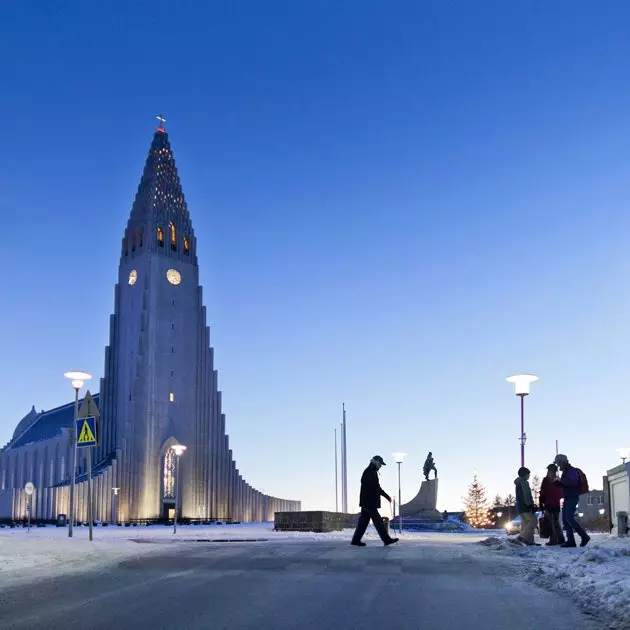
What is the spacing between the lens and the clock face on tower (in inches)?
3139

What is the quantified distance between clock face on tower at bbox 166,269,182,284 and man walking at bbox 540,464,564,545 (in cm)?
6549

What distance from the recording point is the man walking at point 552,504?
55.0ft

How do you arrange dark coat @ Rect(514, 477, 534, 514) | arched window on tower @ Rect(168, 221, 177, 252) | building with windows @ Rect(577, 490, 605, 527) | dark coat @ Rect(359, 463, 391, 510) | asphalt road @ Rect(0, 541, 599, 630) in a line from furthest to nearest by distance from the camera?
1. building with windows @ Rect(577, 490, 605, 527)
2. arched window on tower @ Rect(168, 221, 177, 252)
3. dark coat @ Rect(514, 477, 534, 514)
4. dark coat @ Rect(359, 463, 391, 510)
5. asphalt road @ Rect(0, 541, 599, 630)

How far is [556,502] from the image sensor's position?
17062 mm

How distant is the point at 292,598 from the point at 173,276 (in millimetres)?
73328

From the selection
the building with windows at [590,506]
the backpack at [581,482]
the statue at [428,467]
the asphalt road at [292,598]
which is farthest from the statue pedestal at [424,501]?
the asphalt road at [292,598]

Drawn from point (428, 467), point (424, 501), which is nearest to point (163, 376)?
point (428, 467)

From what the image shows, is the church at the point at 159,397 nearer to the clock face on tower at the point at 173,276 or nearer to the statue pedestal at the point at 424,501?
the clock face on tower at the point at 173,276

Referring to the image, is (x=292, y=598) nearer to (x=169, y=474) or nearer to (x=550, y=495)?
(x=550, y=495)

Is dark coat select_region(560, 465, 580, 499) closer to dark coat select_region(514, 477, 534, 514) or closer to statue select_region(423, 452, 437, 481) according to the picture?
dark coat select_region(514, 477, 534, 514)

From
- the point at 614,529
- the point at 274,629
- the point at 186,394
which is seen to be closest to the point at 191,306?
the point at 186,394

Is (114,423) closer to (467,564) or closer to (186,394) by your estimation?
(186,394)

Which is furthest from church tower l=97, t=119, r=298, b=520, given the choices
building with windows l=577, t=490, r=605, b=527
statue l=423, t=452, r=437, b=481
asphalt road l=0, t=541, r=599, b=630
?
asphalt road l=0, t=541, r=599, b=630

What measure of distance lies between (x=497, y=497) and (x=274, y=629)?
172644 mm
